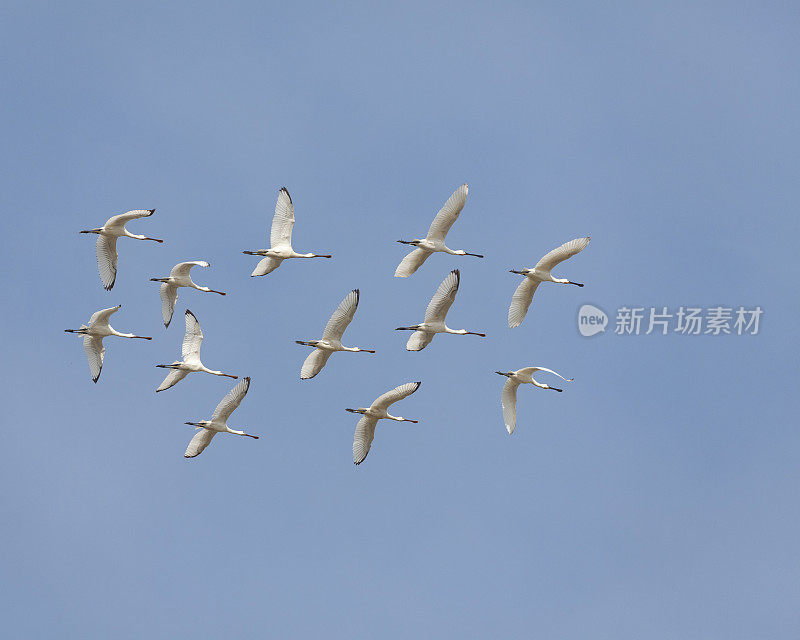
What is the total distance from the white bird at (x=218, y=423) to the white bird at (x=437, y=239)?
775 centimetres

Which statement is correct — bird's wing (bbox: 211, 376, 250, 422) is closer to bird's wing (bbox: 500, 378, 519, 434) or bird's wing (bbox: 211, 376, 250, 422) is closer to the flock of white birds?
the flock of white birds

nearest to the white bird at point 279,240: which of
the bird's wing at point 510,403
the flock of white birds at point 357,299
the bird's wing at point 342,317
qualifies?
the flock of white birds at point 357,299

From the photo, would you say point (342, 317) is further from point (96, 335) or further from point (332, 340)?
point (96, 335)

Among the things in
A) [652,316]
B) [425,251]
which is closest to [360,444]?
[425,251]

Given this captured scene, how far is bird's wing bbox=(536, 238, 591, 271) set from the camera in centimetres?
6366

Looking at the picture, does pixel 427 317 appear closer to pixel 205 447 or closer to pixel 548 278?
pixel 548 278

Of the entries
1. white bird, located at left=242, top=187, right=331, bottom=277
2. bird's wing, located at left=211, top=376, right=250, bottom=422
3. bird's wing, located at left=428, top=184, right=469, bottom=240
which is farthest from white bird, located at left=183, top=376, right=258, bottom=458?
bird's wing, located at left=428, top=184, right=469, bottom=240

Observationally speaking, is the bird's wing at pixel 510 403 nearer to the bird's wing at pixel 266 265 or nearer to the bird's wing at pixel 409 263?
the bird's wing at pixel 409 263

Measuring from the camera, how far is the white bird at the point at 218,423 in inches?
2607

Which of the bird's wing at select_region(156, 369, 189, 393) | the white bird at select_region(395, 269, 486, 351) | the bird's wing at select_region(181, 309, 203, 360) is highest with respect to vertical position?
the white bird at select_region(395, 269, 486, 351)

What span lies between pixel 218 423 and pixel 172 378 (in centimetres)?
302

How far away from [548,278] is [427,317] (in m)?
5.00

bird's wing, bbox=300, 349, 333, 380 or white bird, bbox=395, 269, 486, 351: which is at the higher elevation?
white bird, bbox=395, 269, 486, 351

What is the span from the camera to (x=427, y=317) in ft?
213
